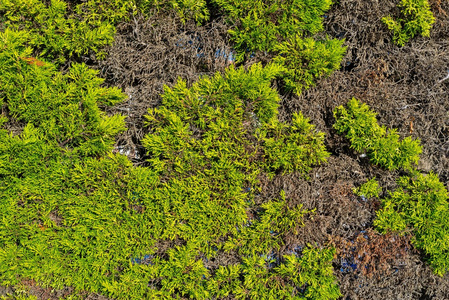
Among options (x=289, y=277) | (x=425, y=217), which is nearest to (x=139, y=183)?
(x=289, y=277)

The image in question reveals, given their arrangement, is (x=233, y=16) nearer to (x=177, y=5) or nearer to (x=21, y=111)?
(x=177, y=5)

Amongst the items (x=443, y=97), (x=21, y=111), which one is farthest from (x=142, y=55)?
(x=443, y=97)

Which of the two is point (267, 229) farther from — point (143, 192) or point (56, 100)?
point (56, 100)

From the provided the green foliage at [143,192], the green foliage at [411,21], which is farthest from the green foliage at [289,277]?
the green foliage at [411,21]

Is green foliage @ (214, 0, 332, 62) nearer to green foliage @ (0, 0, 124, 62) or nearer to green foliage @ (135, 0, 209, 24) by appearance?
green foliage @ (135, 0, 209, 24)

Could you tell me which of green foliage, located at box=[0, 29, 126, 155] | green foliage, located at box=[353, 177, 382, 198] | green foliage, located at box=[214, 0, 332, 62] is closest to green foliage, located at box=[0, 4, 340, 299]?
green foliage, located at box=[0, 29, 126, 155]

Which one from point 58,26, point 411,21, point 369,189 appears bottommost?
point 369,189

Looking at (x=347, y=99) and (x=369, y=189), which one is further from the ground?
(x=347, y=99)

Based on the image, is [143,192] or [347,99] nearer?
[143,192]
